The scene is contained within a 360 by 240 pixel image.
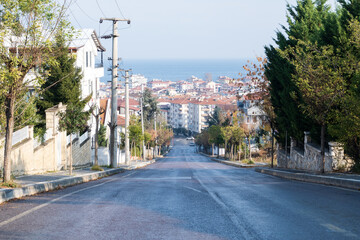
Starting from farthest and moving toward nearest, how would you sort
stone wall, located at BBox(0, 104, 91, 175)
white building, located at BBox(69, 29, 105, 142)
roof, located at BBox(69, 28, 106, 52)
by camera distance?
white building, located at BBox(69, 29, 105, 142), roof, located at BBox(69, 28, 106, 52), stone wall, located at BBox(0, 104, 91, 175)

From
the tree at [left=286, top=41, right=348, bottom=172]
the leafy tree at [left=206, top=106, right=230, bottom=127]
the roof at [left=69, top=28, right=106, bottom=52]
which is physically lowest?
the tree at [left=286, top=41, right=348, bottom=172]

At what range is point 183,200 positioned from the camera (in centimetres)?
1327

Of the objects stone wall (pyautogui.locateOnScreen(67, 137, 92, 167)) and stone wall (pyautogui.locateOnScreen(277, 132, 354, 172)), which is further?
stone wall (pyautogui.locateOnScreen(67, 137, 92, 167))

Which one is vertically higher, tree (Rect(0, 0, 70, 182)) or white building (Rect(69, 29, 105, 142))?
white building (Rect(69, 29, 105, 142))

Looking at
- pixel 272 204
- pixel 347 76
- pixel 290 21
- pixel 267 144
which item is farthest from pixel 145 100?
pixel 272 204

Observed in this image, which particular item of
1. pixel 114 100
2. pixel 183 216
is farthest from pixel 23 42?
pixel 114 100

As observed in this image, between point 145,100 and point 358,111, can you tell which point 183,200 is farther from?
point 145,100

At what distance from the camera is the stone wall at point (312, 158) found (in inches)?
913

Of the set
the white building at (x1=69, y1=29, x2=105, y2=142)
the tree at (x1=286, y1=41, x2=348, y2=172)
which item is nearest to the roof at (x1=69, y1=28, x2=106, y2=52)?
the white building at (x1=69, y1=29, x2=105, y2=142)

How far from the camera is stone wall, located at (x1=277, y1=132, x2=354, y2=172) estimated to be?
23.2m

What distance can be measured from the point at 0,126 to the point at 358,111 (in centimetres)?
1654

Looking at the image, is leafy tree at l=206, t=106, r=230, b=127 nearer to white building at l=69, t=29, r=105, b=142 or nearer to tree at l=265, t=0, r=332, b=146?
white building at l=69, t=29, r=105, b=142

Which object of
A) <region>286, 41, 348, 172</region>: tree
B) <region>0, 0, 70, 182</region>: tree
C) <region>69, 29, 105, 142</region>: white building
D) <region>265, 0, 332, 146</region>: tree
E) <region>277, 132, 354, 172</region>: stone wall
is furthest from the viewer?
<region>69, 29, 105, 142</region>: white building

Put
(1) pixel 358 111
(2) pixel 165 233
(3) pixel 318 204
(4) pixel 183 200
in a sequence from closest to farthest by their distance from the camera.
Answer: (2) pixel 165 233, (3) pixel 318 204, (4) pixel 183 200, (1) pixel 358 111
